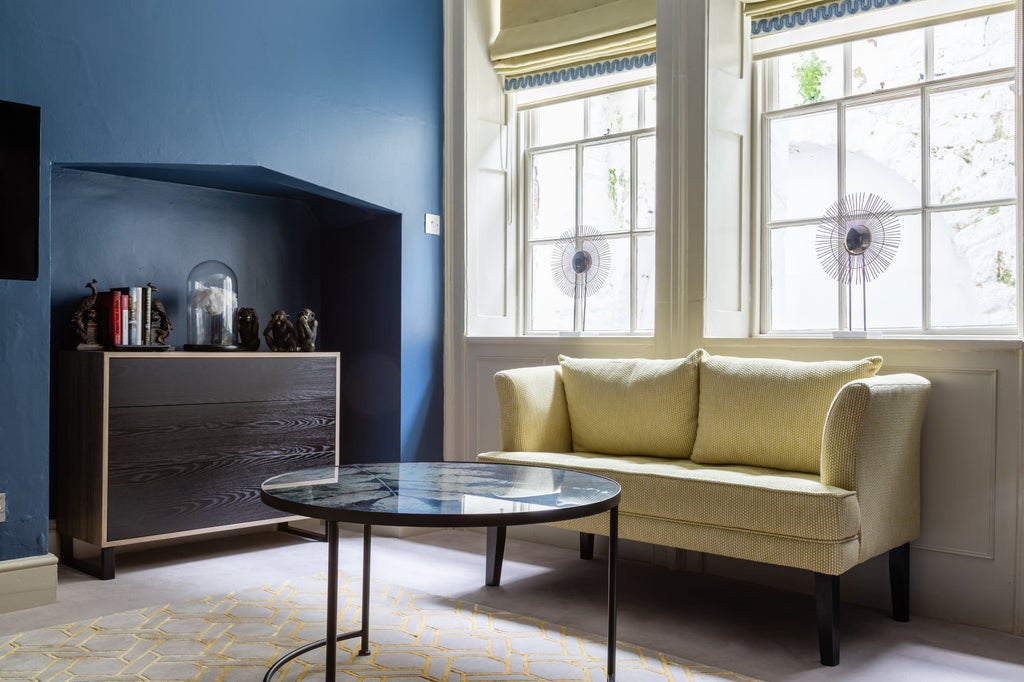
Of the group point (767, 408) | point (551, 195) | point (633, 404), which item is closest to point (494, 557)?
point (633, 404)

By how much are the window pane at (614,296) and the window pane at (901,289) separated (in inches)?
42.2

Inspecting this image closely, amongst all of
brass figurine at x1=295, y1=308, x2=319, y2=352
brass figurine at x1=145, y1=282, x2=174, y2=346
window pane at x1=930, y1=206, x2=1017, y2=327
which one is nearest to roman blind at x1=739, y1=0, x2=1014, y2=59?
window pane at x1=930, y1=206, x2=1017, y2=327

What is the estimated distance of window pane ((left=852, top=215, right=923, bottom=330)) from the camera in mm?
3264

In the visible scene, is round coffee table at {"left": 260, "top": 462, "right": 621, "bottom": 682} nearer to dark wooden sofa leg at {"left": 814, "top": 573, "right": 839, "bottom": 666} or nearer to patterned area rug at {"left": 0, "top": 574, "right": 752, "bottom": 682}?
patterned area rug at {"left": 0, "top": 574, "right": 752, "bottom": 682}

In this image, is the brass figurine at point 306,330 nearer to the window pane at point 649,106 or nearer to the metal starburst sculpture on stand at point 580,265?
the metal starburst sculpture on stand at point 580,265

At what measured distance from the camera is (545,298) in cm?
441

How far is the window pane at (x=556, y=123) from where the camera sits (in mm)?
4305

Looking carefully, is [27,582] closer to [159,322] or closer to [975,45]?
[159,322]

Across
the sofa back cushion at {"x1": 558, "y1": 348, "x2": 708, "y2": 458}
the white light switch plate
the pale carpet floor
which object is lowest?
the pale carpet floor

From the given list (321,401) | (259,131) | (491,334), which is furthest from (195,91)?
(491,334)

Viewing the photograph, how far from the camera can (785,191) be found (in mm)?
3629

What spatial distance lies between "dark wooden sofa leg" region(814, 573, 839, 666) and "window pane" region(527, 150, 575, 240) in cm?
233

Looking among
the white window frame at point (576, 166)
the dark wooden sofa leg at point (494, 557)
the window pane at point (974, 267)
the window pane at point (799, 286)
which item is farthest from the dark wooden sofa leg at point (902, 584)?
the white window frame at point (576, 166)

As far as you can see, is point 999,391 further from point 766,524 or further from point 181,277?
point 181,277
